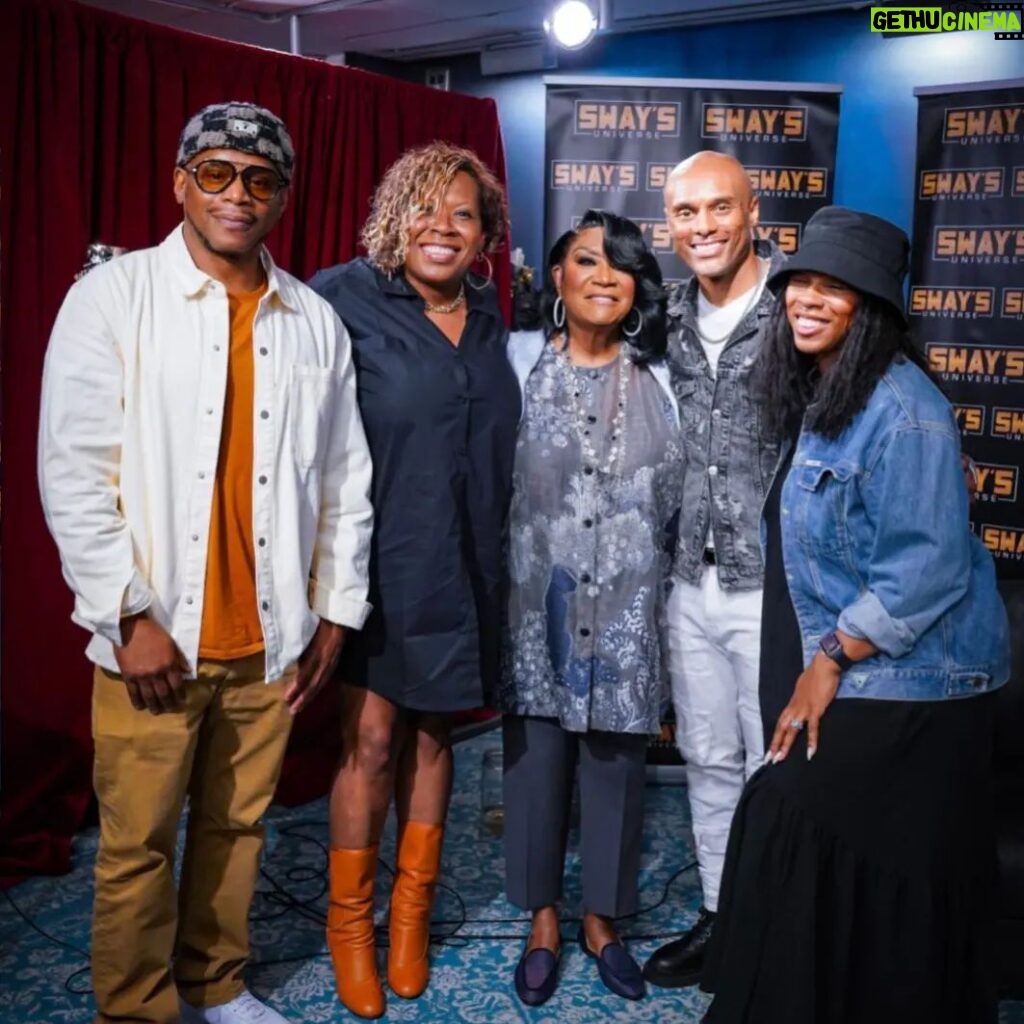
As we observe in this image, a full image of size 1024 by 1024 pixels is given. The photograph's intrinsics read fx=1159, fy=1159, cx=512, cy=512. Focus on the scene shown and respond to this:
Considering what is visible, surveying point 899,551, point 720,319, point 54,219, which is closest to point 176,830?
point 899,551

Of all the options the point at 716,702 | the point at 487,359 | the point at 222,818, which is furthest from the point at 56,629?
the point at 716,702

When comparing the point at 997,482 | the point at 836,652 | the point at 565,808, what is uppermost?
the point at 997,482

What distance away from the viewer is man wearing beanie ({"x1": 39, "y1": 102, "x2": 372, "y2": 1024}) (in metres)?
1.96

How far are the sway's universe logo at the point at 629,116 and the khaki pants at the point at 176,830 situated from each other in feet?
9.13

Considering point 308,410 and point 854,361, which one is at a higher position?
point 854,361

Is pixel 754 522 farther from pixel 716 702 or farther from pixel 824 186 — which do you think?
pixel 824 186

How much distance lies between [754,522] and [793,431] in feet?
1.28

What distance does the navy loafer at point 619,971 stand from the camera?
8.40 ft

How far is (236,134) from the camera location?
205cm

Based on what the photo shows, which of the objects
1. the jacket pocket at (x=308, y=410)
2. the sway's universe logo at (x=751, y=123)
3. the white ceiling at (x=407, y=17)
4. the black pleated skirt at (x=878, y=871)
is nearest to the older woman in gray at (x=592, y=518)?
the jacket pocket at (x=308, y=410)

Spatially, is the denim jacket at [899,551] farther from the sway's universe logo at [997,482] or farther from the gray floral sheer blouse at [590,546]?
the sway's universe logo at [997,482]

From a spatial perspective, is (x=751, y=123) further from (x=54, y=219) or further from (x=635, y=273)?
(x=54, y=219)

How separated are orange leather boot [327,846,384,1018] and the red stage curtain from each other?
1.01 meters

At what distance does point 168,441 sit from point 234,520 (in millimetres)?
192
